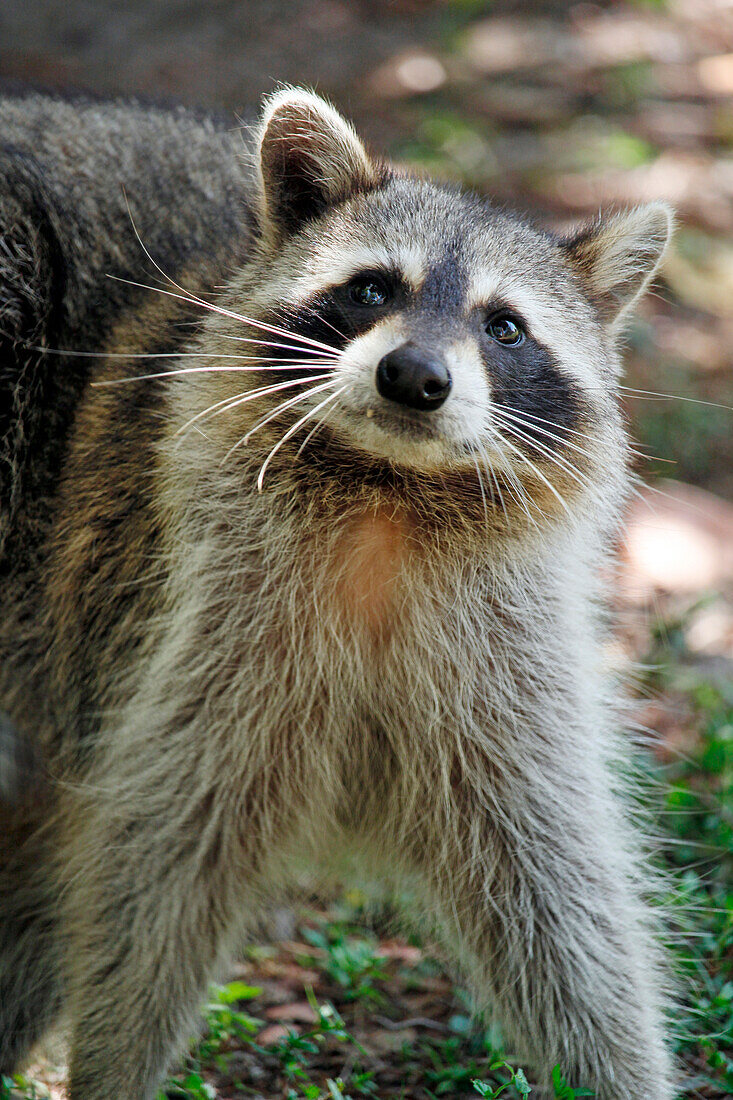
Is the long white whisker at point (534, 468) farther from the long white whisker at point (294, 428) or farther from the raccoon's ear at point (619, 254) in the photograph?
the raccoon's ear at point (619, 254)

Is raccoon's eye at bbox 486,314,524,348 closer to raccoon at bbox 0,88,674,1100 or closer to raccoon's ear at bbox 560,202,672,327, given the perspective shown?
raccoon at bbox 0,88,674,1100

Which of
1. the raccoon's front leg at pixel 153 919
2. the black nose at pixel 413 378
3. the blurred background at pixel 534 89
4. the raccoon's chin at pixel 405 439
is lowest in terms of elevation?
the raccoon's front leg at pixel 153 919

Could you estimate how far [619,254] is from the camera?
136 inches

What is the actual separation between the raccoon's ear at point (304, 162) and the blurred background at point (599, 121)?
6.38 ft

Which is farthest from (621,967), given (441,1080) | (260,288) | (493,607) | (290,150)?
(290,150)

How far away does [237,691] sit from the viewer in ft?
10.5

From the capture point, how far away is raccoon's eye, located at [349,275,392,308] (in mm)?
3029

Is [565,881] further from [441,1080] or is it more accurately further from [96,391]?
[96,391]

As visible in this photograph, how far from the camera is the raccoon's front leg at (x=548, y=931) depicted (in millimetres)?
3236

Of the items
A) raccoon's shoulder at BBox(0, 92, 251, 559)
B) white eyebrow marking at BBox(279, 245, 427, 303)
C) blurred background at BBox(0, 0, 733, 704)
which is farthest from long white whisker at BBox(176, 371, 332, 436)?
blurred background at BBox(0, 0, 733, 704)

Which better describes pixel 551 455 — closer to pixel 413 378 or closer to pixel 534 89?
pixel 413 378

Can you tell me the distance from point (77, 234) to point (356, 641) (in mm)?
1678

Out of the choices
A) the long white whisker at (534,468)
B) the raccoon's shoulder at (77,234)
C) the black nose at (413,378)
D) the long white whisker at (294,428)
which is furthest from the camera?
the raccoon's shoulder at (77,234)

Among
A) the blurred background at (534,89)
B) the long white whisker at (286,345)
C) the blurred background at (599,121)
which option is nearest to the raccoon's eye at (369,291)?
the long white whisker at (286,345)
